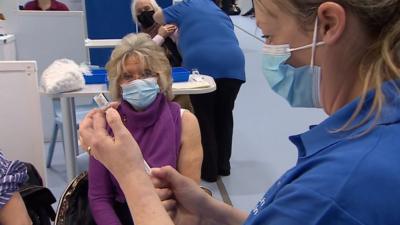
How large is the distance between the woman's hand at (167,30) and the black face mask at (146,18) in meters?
0.23

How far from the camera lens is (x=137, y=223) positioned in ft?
2.56

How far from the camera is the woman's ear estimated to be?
0.64 metres

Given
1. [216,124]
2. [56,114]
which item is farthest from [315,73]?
[56,114]

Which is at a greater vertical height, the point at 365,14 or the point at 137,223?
the point at 365,14

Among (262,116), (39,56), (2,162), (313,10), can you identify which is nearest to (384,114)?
(313,10)

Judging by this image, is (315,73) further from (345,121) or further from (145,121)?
(145,121)

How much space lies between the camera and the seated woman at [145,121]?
1710mm

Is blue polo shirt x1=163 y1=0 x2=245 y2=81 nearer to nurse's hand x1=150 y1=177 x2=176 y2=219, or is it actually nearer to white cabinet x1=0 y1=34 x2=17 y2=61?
white cabinet x1=0 y1=34 x2=17 y2=61

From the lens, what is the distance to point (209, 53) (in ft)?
9.39

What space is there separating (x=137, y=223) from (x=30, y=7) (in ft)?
14.2

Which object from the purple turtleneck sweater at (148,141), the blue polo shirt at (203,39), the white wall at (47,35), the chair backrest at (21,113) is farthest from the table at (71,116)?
the white wall at (47,35)

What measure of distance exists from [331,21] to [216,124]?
250 centimetres

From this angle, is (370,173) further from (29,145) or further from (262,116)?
(262,116)

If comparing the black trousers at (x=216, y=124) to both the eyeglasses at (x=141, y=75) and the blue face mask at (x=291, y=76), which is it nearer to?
the eyeglasses at (x=141, y=75)
